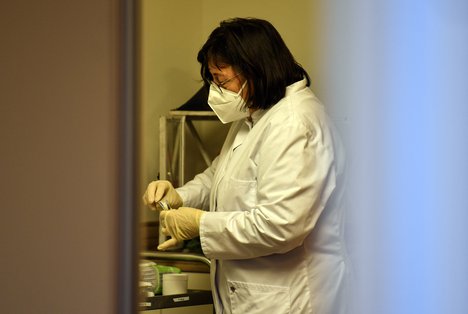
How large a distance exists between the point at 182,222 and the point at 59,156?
701mm

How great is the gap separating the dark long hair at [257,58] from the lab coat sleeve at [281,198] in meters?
0.11

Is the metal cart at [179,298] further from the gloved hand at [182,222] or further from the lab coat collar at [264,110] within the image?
the lab coat collar at [264,110]

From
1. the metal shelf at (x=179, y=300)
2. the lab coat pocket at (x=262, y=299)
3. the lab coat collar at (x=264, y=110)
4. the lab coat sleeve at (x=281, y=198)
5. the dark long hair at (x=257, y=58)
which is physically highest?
the dark long hair at (x=257, y=58)

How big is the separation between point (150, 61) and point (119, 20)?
1443 mm

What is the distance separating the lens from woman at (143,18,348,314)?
4.89 feet

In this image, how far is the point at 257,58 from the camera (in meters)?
1.62

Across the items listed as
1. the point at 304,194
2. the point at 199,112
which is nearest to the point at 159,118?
the point at 199,112

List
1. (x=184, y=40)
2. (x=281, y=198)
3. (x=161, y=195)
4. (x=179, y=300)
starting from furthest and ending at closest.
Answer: (x=184, y=40) → (x=179, y=300) → (x=161, y=195) → (x=281, y=198)

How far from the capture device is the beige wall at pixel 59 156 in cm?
99

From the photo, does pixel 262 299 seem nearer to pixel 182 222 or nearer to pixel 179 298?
pixel 182 222

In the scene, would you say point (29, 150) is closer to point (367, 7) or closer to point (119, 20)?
point (119, 20)

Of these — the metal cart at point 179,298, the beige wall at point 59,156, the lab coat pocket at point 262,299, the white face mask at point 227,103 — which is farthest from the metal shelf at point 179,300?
the beige wall at point 59,156

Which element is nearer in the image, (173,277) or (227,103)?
(227,103)

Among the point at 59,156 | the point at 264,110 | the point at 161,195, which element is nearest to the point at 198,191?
Result: the point at 161,195
